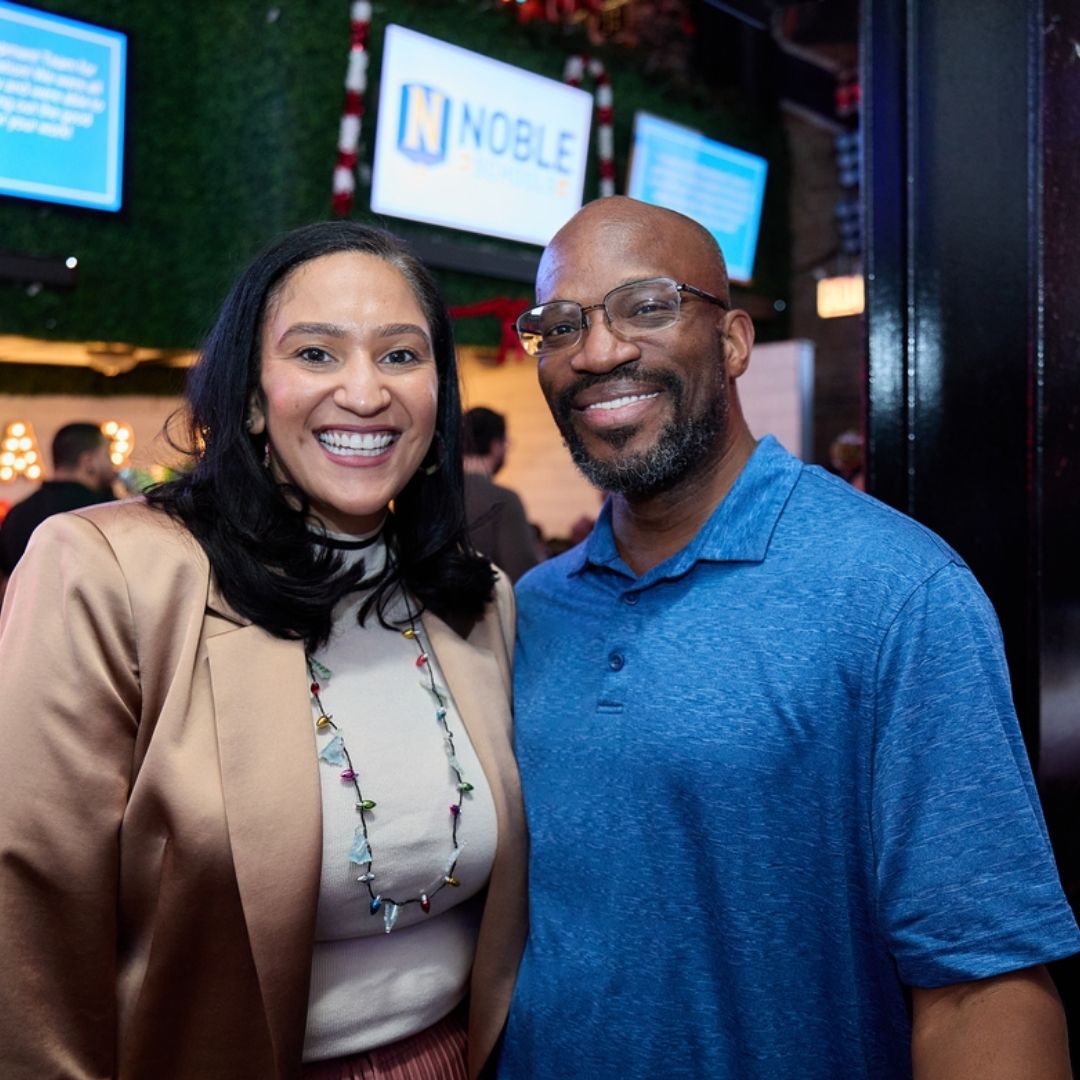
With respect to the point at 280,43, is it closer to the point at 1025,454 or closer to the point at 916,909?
the point at 1025,454

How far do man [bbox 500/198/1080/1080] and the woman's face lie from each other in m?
0.22

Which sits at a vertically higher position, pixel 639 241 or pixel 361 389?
pixel 639 241

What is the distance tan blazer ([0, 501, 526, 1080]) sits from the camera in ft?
4.43

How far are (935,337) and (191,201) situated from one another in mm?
5543

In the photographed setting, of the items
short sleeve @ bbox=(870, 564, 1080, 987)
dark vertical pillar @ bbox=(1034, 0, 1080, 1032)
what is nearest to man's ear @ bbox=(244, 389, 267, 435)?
short sleeve @ bbox=(870, 564, 1080, 987)

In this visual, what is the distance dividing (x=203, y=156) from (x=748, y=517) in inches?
223

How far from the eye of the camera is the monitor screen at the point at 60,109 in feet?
16.8

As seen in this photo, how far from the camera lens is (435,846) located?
62.7 inches

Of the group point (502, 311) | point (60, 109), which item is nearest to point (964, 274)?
point (60, 109)

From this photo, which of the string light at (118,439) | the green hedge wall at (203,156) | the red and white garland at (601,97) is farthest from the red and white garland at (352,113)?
the string light at (118,439)

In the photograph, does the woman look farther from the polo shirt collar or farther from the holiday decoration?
the holiday decoration

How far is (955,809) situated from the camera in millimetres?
1281

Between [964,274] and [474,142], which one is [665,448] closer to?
[964,274]

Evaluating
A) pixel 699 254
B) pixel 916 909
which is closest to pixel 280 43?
pixel 699 254
